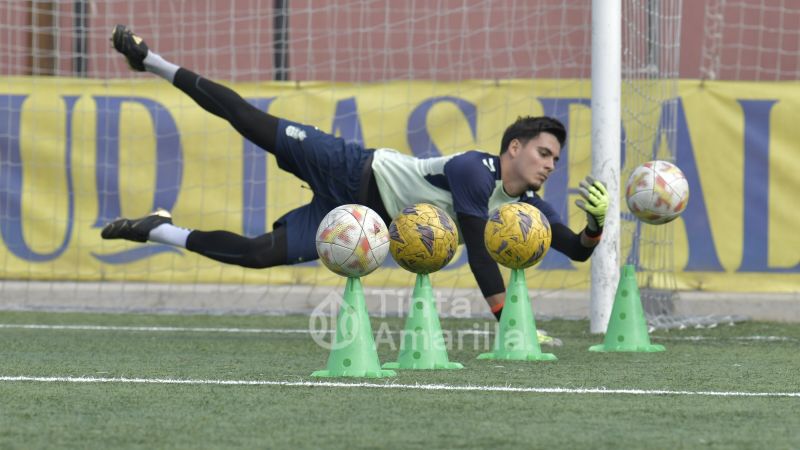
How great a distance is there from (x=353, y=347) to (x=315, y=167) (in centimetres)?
208

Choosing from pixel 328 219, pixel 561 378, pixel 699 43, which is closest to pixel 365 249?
pixel 328 219

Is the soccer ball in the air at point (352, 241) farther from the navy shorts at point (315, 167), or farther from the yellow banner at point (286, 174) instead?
the yellow banner at point (286, 174)

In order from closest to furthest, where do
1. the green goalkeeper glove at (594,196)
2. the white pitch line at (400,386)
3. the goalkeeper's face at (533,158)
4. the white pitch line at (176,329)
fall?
the white pitch line at (400,386), the green goalkeeper glove at (594,196), the goalkeeper's face at (533,158), the white pitch line at (176,329)

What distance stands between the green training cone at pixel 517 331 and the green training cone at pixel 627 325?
645mm

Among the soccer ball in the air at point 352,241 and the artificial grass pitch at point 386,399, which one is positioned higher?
the soccer ball in the air at point 352,241

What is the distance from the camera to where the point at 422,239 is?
20.1 ft

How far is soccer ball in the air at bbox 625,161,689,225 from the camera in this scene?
701cm

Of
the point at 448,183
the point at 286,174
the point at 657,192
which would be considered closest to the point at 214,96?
the point at 448,183

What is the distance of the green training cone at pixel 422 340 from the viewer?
6.14m

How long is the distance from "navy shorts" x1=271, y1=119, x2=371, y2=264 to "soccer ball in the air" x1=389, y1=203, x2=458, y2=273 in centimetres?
135

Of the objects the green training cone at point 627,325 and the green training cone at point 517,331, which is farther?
the green training cone at point 627,325

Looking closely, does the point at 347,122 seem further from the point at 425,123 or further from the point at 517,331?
the point at 517,331

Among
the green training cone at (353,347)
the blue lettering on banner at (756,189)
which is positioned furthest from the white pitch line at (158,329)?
the blue lettering on banner at (756,189)

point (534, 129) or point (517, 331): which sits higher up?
point (534, 129)
